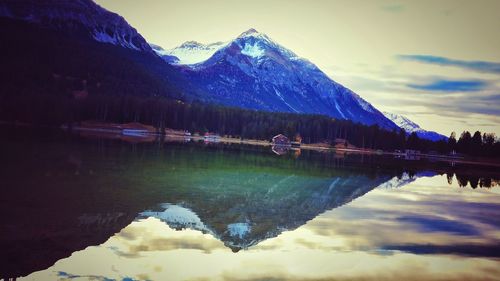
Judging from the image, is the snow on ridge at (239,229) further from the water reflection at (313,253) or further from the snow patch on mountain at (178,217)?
the water reflection at (313,253)

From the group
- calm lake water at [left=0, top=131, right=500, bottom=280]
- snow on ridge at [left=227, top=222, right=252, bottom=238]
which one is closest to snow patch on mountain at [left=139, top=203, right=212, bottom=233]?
calm lake water at [left=0, top=131, right=500, bottom=280]

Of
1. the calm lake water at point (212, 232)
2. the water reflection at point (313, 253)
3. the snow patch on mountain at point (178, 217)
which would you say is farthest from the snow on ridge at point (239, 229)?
the water reflection at point (313, 253)

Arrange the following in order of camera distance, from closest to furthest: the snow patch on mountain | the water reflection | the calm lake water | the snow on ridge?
the water reflection < the calm lake water < the snow on ridge < the snow patch on mountain

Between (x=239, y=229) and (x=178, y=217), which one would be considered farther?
(x=178, y=217)

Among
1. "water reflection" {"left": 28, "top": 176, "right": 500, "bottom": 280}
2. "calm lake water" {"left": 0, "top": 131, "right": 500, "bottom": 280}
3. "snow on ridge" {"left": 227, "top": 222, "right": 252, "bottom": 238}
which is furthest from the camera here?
"snow on ridge" {"left": 227, "top": 222, "right": 252, "bottom": 238}

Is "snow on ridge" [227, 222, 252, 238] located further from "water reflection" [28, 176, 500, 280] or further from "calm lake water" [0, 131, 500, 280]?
"water reflection" [28, 176, 500, 280]

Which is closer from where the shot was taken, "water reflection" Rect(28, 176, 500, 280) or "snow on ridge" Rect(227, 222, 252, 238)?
"water reflection" Rect(28, 176, 500, 280)

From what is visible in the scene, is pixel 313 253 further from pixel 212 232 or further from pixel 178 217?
pixel 178 217

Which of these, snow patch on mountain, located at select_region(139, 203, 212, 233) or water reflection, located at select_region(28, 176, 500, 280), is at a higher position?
snow patch on mountain, located at select_region(139, 203, 212, 233)

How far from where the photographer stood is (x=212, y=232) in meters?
19.4

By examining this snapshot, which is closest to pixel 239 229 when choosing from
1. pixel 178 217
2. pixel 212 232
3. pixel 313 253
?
pixel 212 232

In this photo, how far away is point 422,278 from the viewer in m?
15.4

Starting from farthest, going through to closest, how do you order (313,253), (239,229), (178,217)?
(178,217), (239,229), (313,253)

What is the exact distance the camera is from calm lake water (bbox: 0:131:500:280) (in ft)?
46.4
